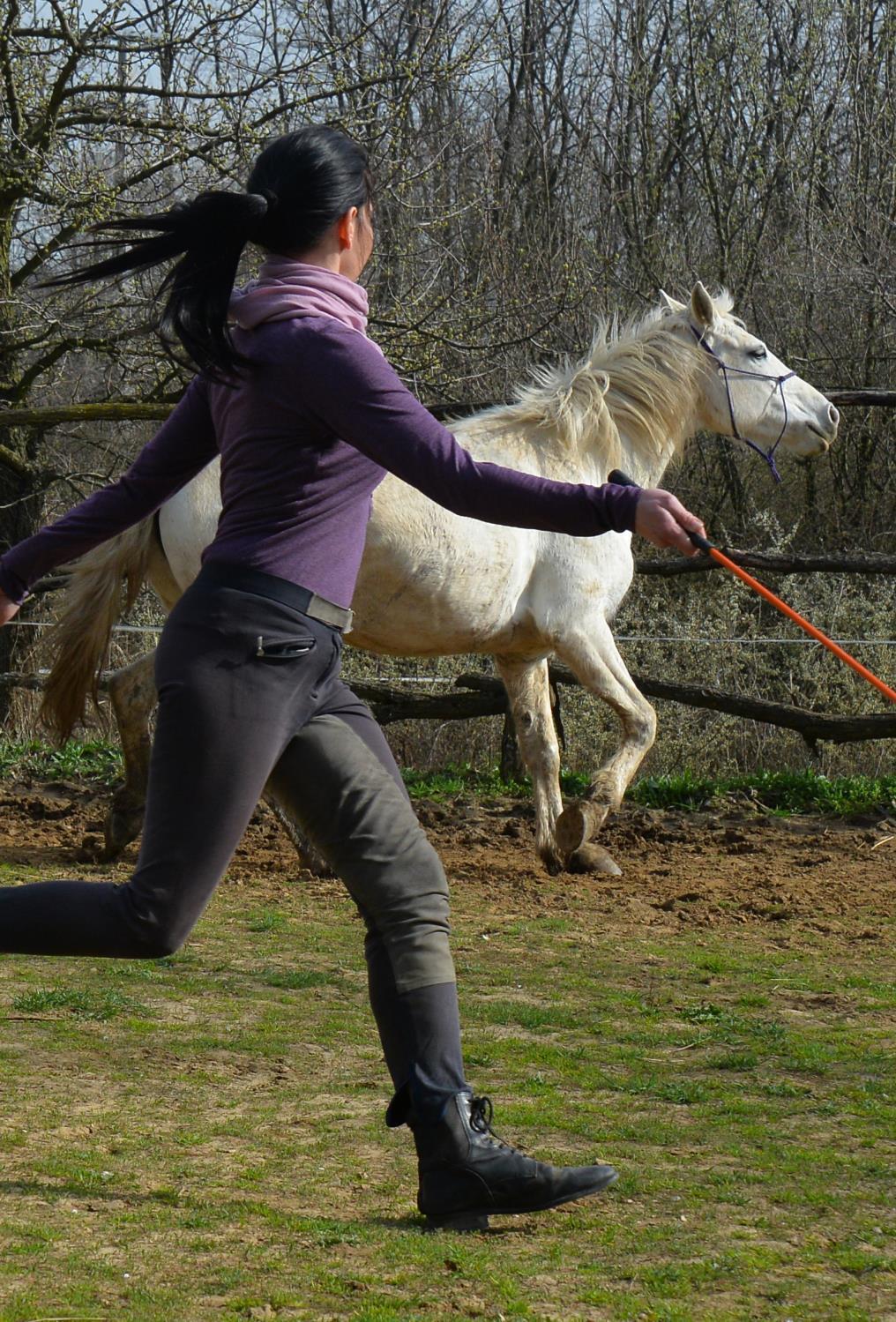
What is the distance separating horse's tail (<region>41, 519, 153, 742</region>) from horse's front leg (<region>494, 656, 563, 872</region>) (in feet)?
6.14

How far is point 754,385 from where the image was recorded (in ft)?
23.9

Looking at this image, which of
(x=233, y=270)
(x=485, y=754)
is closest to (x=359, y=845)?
(x=233, y=270)

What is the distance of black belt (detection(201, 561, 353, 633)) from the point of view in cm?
264

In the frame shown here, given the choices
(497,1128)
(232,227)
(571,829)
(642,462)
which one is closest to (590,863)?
(571,829)

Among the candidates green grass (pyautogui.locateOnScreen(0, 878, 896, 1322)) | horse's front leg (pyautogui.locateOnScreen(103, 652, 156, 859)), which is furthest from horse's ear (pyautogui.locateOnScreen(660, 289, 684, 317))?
green grass (pyautogui.locateOnScreen(0, 878, 896, 1322))

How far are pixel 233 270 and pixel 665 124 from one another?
1405 cm

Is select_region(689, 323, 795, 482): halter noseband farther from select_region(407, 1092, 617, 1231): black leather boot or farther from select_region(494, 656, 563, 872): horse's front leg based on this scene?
select_region(407, 1092, 617, 1231): black leather boot

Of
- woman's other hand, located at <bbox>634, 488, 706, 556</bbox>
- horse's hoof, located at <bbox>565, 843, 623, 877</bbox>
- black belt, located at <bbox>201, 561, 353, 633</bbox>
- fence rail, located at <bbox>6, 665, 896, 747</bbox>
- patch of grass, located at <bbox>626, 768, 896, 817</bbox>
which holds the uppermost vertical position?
woman's other hand, located at <bbox>634, 488, 706, 556</bbox>

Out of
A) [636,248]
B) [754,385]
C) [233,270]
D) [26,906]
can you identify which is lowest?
[26,906]

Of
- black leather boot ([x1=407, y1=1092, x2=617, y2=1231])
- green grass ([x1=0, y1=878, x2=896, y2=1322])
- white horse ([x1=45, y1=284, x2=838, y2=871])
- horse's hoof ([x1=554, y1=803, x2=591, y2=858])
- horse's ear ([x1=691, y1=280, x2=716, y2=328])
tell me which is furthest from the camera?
horse's ear ([x1=691, y1=280, x2=716, y2=328])

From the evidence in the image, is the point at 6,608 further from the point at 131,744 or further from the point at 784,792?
the point at 784,792

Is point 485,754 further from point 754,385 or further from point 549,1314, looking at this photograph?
point 549,1314

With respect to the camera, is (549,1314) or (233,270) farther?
(233,270)

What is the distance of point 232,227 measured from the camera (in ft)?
9.01
